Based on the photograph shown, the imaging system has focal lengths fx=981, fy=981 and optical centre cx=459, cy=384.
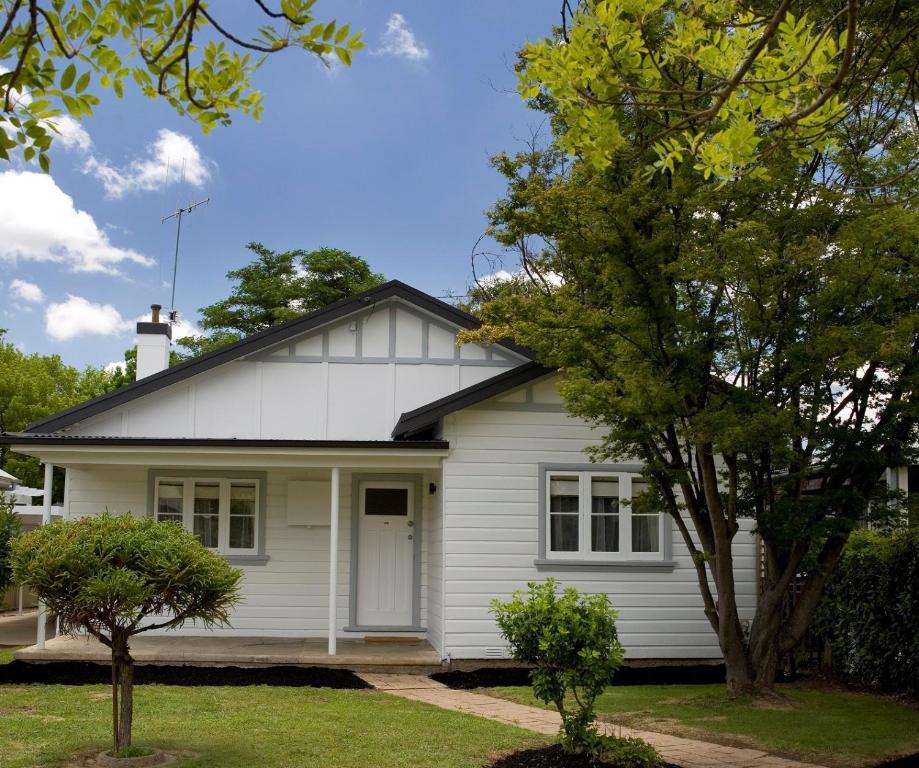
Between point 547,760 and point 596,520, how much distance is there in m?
6.18

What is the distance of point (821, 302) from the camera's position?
8680 mm

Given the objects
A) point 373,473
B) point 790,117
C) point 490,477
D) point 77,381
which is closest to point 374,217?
point 373,473

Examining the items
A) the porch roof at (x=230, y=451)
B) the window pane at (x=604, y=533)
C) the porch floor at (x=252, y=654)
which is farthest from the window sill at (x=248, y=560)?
the window pane at (x=604, y=533)

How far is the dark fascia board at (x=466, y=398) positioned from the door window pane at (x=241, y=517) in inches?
118

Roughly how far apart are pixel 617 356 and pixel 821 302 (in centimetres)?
199

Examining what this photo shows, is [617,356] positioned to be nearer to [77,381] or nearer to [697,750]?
[697,750]

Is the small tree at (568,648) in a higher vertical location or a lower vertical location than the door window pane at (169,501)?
lower

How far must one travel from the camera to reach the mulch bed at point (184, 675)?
1045 centimetres

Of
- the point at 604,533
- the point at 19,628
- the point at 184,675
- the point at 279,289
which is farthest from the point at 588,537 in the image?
the point at 279,289

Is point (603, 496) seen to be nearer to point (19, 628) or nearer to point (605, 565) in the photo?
point (605, 565)

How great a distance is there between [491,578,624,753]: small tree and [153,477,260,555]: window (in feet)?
26.3

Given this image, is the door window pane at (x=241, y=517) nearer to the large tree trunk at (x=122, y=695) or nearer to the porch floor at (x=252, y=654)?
the porch floor at (x=252, y=654)

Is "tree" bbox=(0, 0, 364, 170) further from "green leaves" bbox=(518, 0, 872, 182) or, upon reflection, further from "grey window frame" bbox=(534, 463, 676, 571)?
"grey window frame" bbox=(534, 463, 676, 571)

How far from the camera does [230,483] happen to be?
14.1m
